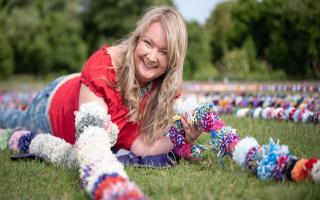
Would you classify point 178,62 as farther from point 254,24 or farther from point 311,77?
point 254,24

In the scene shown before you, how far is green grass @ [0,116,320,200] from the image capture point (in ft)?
7.38

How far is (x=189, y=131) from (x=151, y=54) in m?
0.69

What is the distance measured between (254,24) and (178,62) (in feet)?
116

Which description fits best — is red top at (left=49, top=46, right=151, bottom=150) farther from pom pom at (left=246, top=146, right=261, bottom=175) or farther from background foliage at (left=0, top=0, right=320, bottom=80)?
background foliage at (left=0, top=0, right=320, bottom=80)

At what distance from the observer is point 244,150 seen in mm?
2799

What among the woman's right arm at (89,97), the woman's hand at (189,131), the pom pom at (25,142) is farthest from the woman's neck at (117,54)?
the pom pom at (25,142)

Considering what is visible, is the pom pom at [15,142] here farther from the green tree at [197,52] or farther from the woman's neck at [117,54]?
the green tree at [197,52]

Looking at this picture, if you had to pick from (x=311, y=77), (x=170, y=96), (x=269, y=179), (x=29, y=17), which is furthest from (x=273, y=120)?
(x=29, y=17)

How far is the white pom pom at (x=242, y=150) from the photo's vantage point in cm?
279

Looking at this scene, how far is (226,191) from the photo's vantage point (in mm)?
2328

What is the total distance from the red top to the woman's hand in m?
0.51

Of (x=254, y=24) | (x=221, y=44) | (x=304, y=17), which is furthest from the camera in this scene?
(x=221, y=44)

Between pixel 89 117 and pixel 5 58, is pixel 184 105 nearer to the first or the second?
pixel 89 117

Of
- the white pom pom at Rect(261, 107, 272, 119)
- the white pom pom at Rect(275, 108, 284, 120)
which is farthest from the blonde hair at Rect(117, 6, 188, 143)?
the white pom pom at Rect(261, 107, 272, 119)
